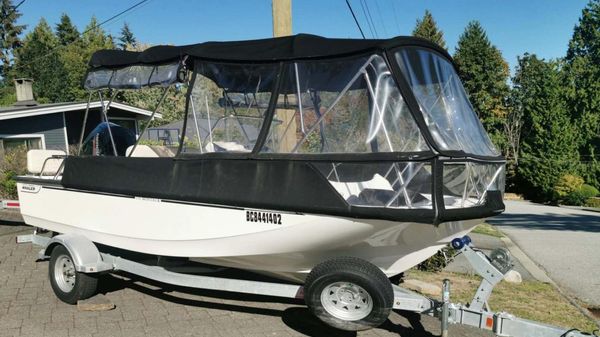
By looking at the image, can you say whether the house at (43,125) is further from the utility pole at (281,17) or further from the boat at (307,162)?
the boat at (307,162)

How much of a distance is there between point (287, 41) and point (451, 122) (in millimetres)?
1602

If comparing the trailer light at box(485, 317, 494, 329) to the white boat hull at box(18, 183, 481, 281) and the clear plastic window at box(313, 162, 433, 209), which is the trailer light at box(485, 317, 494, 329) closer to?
the white boat hull at box(18, 183, 481, 281)

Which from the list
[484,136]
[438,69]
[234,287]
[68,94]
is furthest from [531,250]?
[68,94]

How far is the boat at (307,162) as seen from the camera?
154 inches

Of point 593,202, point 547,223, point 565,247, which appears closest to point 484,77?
point 593,202

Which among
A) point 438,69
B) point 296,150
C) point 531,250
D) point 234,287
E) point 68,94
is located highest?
point 68,94

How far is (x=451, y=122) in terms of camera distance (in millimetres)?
4398

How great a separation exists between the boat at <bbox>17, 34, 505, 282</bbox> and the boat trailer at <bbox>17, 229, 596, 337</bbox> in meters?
0.22

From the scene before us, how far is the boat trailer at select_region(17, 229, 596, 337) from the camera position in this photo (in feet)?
12.2

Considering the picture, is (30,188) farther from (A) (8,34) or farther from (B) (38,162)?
(A) (8,34)

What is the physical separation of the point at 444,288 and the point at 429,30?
51.9 m

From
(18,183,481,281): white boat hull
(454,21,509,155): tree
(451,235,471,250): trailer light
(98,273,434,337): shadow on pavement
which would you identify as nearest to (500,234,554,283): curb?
(98,273,434,337): shadow on pavement

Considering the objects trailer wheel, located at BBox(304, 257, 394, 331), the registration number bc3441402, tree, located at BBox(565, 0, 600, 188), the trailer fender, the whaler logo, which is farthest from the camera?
tree, located at BBox(565, 0, 600, 188)

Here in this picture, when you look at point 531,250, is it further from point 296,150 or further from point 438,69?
point 296,150
